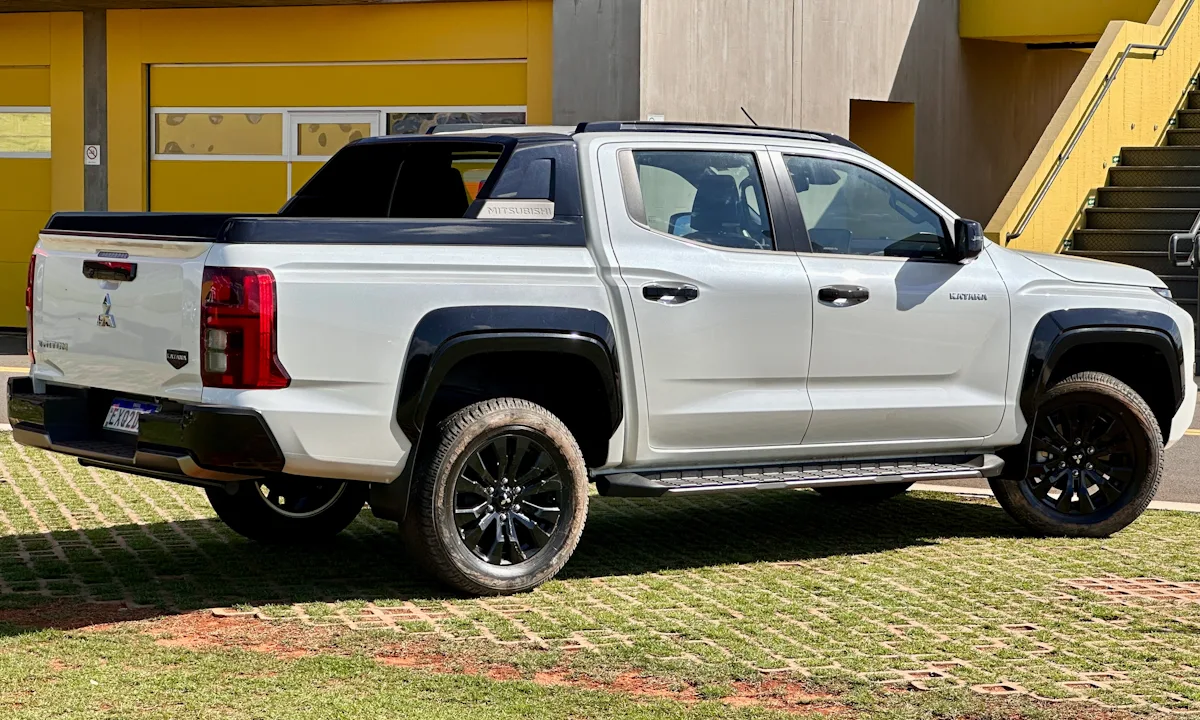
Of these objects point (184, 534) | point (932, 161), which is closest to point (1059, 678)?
point (184, 534)

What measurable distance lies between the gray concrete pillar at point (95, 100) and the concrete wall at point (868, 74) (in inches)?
278

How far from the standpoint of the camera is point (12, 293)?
2309 cm

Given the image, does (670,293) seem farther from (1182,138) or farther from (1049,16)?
(1049,16)

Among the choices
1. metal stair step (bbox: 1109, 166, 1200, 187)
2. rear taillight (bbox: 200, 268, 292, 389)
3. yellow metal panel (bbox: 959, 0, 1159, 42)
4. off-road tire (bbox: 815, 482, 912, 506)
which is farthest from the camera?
yellow metal panel (bbox: 959, 0, 1159, 42)

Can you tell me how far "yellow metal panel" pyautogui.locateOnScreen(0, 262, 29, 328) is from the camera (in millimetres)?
22969

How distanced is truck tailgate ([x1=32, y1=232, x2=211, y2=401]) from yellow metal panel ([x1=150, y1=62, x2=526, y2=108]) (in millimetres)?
13444

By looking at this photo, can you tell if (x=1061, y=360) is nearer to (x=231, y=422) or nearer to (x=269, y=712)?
(x=231, y=422)

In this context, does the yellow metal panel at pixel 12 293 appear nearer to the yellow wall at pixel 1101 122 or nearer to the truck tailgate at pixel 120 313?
the yellow wall at pixel 1101 122

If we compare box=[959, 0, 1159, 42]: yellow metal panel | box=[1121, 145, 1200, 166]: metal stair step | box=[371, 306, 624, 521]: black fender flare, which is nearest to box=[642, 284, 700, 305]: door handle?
box=[371, 306, 624, 521]: black fender flare

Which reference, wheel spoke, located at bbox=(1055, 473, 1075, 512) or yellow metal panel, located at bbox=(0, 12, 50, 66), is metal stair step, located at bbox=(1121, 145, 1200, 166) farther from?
wheel spoke, located at bbox=(1055, 473, 1075, 512)

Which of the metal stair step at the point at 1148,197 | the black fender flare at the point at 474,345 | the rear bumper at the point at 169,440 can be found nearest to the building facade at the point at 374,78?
the metal stair step at the point at 1148,197

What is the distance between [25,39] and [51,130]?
45.1 inches

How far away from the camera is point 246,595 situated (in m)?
7.43

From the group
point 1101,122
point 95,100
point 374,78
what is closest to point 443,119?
point 374,78
